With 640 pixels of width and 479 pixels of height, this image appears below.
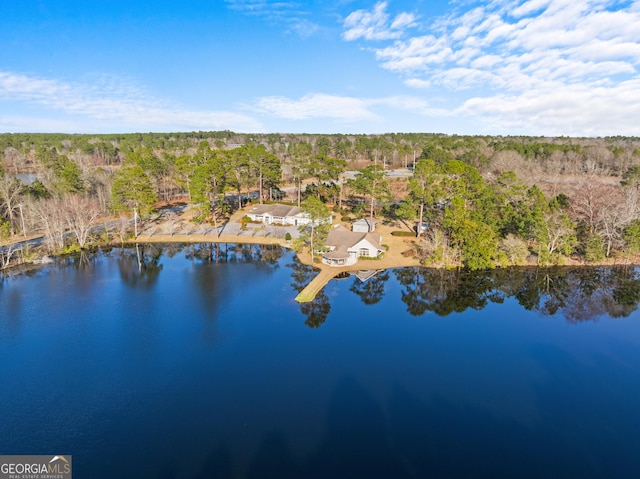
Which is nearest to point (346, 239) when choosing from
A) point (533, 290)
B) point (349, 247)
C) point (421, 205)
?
point (349, 247)

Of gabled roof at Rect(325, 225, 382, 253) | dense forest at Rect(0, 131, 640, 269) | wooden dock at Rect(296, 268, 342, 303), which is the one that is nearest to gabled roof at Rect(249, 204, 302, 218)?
dense forest at Rect(0, 131, 640, 269)

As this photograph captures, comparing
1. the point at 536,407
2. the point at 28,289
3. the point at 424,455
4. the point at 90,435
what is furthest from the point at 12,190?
the point at 536,407

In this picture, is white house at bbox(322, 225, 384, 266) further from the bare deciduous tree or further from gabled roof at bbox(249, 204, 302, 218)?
the bare deciduous tree

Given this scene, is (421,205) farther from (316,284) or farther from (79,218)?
(79,218)

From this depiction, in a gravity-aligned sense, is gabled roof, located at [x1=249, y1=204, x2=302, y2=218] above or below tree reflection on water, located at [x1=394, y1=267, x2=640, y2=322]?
above

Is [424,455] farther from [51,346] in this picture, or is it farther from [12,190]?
[12,190]
